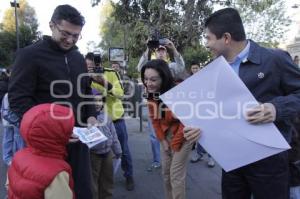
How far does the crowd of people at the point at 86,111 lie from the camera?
7.32ft

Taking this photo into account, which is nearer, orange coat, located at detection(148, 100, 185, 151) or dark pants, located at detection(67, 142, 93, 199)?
dark pants, located at detection(67, 142, 93, 199)

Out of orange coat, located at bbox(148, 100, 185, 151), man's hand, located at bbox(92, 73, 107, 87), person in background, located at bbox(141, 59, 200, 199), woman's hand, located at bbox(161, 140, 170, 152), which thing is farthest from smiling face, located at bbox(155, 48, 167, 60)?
woman's hand, located at bbox(161, 140, 170, 152)

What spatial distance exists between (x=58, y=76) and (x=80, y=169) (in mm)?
731

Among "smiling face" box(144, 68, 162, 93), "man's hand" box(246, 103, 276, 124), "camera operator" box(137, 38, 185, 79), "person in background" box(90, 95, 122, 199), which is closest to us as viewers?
"man's hand" box(246, 103, 276, 124)

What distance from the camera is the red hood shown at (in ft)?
7.30

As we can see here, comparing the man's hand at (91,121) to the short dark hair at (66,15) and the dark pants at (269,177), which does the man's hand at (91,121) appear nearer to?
the short dark hair at (66,15)

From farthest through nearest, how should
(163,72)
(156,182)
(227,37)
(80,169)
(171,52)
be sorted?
(156,182)
(171,52)
(163,72)
(80,169)
(227,37)

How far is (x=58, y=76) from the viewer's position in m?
2.81

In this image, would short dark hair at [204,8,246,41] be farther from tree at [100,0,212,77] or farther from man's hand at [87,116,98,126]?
tree at [100,0,212,77]

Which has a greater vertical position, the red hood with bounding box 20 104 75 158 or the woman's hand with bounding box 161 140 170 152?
the red hood with bounding box 20 104 75 158

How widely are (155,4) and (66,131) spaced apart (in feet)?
55.8

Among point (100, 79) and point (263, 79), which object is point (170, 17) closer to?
point (100, 79)

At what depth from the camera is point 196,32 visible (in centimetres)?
1928

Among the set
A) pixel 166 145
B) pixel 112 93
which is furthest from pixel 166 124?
pixel 112 93
